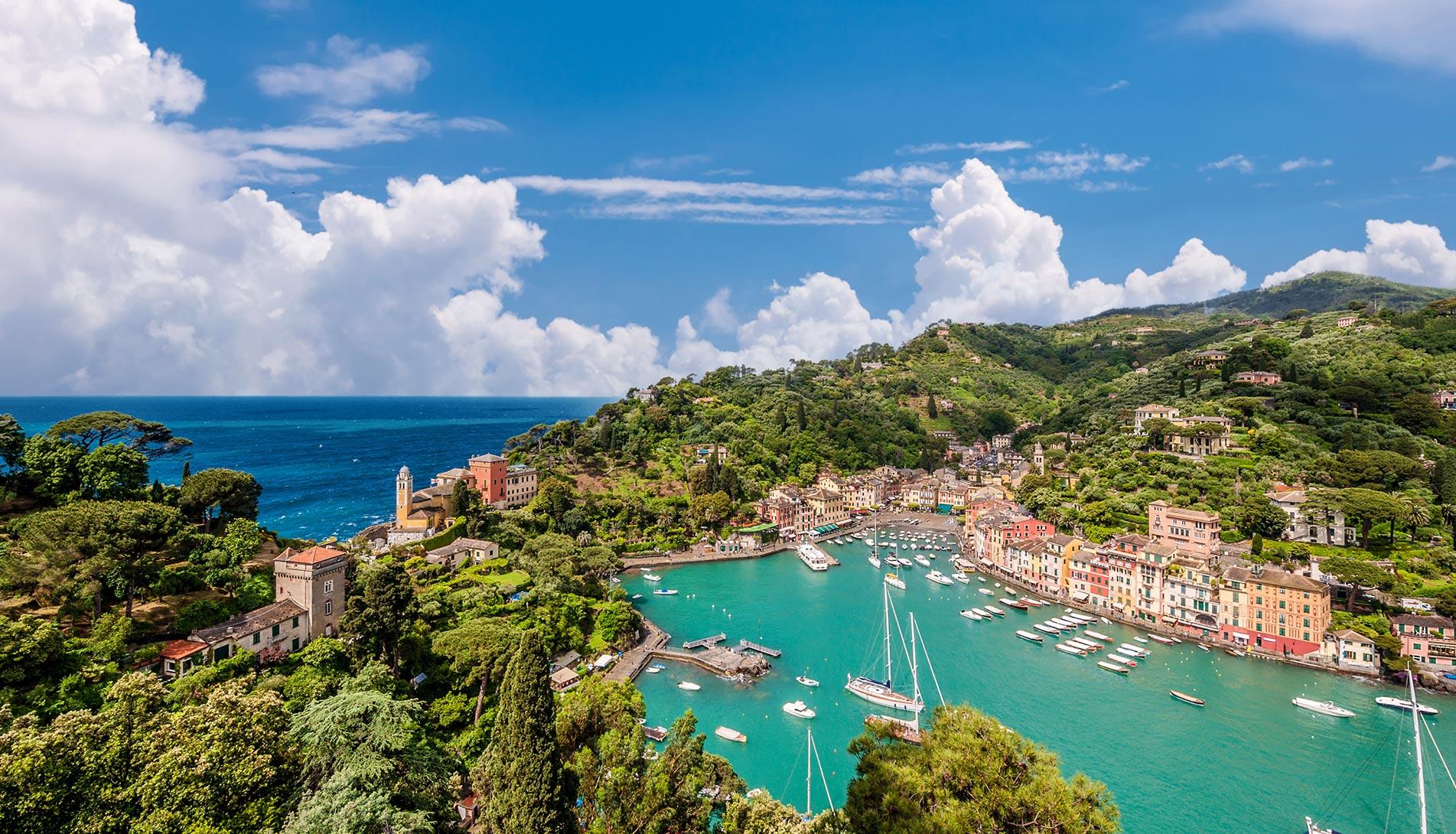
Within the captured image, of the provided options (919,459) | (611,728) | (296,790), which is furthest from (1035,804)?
(919,459)

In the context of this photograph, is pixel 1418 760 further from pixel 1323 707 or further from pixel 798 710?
pixel 798 710

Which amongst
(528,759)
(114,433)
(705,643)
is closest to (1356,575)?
(705,643)

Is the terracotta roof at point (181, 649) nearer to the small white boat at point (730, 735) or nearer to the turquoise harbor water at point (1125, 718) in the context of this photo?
the turquoise harbor water at point (1125, 718)

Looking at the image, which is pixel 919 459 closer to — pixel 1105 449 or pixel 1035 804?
pixel 1105 449

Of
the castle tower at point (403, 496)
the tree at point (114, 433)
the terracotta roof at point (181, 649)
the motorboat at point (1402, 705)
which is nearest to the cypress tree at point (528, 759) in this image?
the terracotta roof at point (181, 649)

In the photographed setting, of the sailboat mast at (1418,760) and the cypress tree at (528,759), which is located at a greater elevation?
the cypress tree at (528,759)
